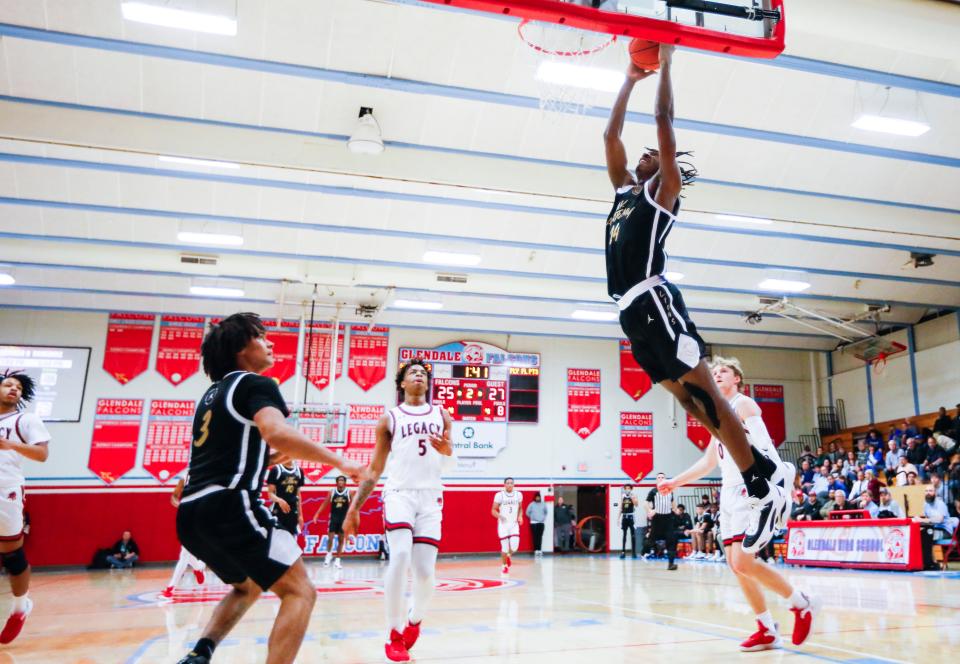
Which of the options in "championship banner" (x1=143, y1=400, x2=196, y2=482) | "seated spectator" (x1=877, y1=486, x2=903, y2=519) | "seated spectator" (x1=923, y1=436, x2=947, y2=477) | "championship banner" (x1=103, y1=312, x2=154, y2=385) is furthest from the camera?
"championship banner" (x1=103, y1=312, x2=154, y2=385)

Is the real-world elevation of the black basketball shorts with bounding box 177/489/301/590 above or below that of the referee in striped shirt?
above

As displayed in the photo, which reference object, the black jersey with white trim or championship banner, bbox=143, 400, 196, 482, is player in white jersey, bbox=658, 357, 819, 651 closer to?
the black jersey with white trim

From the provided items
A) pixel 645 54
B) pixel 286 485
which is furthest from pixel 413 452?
pixel 286 485

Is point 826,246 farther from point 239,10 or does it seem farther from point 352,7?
point 239,10

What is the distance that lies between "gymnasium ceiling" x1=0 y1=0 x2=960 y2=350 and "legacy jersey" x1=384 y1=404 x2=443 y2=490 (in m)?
5.45

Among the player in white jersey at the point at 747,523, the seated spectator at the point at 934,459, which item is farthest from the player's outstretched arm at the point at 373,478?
the seated spectator at the point at 934,459

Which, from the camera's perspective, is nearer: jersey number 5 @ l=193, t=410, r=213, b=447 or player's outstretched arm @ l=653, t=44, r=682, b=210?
jersey number 5 @ l=193, t=410, r=213, b=447

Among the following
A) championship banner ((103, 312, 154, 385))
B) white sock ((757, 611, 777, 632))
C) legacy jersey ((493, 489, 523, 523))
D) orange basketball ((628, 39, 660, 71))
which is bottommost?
white sock ((757, 611, 777, 632))

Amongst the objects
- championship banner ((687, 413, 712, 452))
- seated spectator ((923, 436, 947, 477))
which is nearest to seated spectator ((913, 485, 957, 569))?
seated spectator ((923, 436, 947, 477))

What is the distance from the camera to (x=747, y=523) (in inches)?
198

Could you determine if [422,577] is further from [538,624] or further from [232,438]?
[232,438]

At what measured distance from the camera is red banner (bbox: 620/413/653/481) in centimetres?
2164

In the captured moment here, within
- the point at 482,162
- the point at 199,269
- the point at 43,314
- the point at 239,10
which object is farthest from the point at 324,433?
the point at 239,10

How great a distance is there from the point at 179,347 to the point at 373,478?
57.9ft
